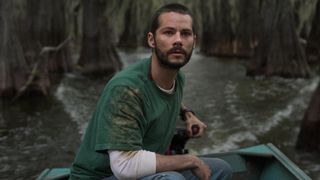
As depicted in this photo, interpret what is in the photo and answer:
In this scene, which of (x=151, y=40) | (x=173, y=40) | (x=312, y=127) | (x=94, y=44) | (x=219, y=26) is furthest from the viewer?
(x=219, y=26)

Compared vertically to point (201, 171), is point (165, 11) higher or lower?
higher

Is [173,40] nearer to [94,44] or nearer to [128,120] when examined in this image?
[128,120]

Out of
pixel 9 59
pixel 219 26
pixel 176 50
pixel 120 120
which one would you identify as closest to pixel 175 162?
pixel 120 120

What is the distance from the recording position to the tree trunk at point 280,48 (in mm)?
20000

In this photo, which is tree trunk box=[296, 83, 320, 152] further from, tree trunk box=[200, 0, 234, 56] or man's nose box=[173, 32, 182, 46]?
tree trunk box=[200, 0, 234, 56]

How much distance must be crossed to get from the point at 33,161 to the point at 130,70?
251 inches

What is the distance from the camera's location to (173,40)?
3.14 metres

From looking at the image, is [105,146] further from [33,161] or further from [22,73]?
[22,73]

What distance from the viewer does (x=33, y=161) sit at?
9.20 m

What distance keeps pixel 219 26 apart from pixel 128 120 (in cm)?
2776

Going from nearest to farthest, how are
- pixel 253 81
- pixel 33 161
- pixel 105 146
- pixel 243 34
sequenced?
pixel 105 146 → pixel 33 161 → pixel 253 81 → pixel 243 34

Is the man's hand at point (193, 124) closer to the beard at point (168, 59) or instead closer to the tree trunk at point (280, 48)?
the beard at point (168, 59)

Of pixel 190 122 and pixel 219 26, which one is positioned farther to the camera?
pixel 219 26

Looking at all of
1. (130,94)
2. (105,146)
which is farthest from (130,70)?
(105,146)
